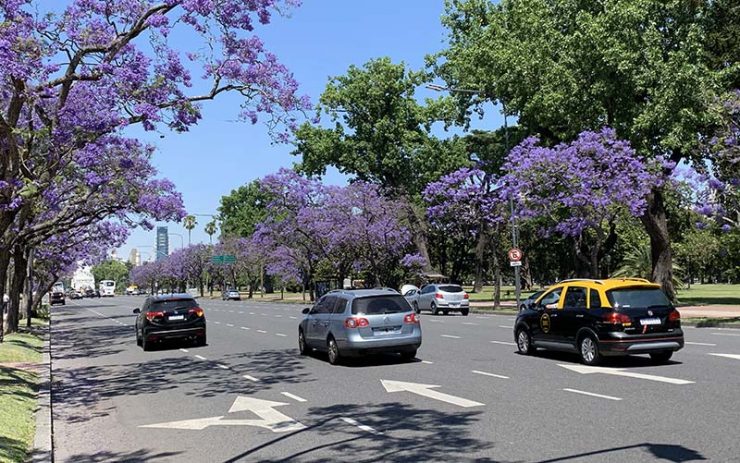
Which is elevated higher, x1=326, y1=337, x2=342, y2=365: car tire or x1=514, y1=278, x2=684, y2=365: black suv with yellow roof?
x1=514, y1=278, x2=684, y2=365: black suv with yellow roof

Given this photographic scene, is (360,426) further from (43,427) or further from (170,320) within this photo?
(170,320)

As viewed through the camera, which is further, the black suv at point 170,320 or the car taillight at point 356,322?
the black suv at point 170,320

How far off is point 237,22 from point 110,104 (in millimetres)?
3267

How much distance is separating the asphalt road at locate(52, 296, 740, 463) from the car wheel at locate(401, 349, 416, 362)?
0.31 metres

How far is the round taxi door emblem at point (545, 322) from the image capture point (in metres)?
15.4

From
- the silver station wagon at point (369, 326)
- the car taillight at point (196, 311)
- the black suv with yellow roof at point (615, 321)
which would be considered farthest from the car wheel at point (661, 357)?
the car taillight at point (196, 311)

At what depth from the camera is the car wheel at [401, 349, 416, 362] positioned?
15.8 m

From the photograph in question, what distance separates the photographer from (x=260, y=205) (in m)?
113

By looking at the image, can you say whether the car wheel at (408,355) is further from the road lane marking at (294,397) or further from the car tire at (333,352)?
the road lane marking at (294,397)

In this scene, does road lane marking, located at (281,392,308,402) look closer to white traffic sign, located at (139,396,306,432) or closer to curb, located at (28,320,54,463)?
white traffic sign, located at (139,396,306,432)

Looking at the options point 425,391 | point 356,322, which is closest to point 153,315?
point 356,322

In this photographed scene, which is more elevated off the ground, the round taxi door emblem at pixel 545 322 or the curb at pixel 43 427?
the round taxi door emblem at pixel 545 322

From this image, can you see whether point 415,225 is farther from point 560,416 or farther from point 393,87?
point 560,416

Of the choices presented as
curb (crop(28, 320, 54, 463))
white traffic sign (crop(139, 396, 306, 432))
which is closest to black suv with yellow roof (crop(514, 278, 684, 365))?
white traffic sign (crop(139, 396, 306, 432))
